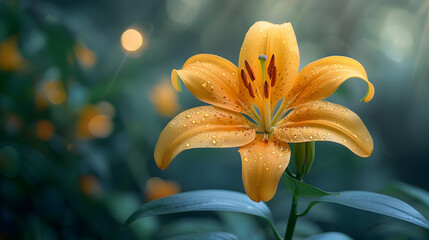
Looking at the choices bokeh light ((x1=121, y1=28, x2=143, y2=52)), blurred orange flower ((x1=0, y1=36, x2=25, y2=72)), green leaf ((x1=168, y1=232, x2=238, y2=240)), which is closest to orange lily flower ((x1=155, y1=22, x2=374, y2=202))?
green leaf ((x1=168, y1=232, x2=238, y2=240))

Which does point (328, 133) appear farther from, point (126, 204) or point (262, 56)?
point (126, 204)

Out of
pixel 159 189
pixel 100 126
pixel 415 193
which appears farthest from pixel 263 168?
pixel 100 126

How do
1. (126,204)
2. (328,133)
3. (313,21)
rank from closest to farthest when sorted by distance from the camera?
(328,133)
(126,204)
(313,21)

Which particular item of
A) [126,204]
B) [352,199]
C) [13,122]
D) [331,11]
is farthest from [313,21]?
Answer: [352,199]

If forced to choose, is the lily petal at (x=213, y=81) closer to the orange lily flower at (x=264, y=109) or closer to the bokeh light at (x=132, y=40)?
the orange lily flower at (x=264, y=109)

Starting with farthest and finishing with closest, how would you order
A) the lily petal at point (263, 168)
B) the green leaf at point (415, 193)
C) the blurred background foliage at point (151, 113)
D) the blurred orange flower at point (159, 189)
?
the blurred orange flower at point (159, 189), the blurred background foliage at point (151, 113), the green leaf at point (415, 193), the lily petal at point (263, 168)

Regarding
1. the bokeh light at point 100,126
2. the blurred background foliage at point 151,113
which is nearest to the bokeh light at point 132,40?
the blurred background foliage at point 151,113

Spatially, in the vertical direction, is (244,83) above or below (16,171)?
below

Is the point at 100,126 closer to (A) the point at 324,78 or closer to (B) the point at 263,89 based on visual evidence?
(B) the point at 263,89

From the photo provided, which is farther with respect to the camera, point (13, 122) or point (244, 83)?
point (13, 122)
